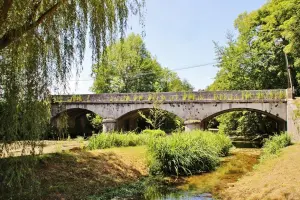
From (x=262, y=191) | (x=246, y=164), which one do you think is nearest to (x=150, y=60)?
(x=246, y=164)

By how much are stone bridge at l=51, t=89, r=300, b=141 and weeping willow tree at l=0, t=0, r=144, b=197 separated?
11018mm

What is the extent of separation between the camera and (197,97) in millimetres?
21953

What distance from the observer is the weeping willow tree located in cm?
→ 562

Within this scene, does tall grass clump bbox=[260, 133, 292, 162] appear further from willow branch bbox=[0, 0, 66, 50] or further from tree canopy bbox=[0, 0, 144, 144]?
willow branch bbox=[0, 0, 66, 50]

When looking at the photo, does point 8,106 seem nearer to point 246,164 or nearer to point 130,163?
point 130,163

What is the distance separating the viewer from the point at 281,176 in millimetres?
7980

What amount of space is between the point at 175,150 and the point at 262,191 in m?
3.87

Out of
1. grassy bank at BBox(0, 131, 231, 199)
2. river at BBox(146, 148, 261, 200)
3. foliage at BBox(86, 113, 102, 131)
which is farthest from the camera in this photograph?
foliage at BBox(86, 113, 102, 131)

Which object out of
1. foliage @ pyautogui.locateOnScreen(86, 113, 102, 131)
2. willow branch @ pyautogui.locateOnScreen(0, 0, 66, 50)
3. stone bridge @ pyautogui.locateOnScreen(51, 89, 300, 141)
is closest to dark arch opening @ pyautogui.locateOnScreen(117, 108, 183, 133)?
stone bridge @ pyautogui.locateOnScreen(51, 89, 300, 141)

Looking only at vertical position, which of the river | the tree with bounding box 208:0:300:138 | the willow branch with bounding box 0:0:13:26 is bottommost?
the river

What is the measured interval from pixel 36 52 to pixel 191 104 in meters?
17.0

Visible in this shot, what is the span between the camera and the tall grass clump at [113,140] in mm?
12255

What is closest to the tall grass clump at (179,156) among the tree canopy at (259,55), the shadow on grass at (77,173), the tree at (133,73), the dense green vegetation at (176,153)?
the dense green vegetation at (176,153)

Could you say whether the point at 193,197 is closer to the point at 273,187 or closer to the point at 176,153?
the point at 273,187
